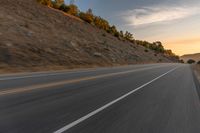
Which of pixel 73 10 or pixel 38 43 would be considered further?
pixel 73 10

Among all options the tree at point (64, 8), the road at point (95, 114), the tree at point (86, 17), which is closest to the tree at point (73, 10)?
the tree at point (64, 8)

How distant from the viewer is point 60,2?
9038 cm

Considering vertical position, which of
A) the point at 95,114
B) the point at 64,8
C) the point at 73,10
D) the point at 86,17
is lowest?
the point at 95,114

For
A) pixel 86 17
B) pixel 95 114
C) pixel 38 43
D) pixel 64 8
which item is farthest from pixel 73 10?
pixel 95 114

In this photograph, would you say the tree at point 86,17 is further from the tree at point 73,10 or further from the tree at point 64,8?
the tree at point 64,8

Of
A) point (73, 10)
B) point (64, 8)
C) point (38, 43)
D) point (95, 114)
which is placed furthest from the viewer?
point (73, 10)

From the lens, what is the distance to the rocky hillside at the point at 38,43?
33.1m

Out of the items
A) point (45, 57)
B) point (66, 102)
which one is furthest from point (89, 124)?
point (45, 57)

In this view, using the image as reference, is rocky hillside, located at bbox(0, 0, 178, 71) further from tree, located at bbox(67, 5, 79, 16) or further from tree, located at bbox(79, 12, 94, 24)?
tree, located at bbox(79, 12, 94, 24)

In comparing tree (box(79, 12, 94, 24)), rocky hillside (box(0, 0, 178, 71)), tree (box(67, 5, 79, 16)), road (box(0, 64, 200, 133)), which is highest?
tree (box(67, 5, 79, 16))

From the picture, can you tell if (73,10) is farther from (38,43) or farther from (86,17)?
(38,43)

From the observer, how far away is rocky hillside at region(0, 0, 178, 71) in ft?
→ 109

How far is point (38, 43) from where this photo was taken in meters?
42.4

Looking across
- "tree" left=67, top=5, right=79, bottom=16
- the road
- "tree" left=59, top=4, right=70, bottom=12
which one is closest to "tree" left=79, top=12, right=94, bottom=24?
"tree" left=67, top=5, right=79, bottom=16
